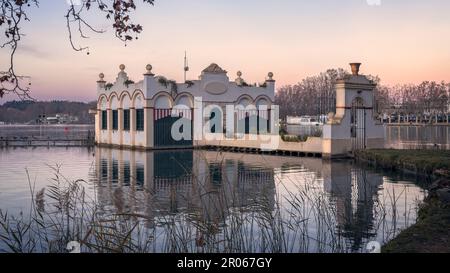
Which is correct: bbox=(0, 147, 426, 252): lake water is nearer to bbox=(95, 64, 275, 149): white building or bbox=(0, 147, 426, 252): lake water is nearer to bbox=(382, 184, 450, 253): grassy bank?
bbox=(382, 184, 450, 253): grassy bank

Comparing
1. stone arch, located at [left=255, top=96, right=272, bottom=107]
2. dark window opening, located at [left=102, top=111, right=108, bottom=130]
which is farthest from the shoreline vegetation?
dark window opening, located at [left=102, top=111, right=108, bottom=130]

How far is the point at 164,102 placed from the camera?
126 feet

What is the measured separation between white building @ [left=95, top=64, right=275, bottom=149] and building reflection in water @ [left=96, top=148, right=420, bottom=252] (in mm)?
8376

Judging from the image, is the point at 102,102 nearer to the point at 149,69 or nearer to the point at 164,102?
the point at 164,102

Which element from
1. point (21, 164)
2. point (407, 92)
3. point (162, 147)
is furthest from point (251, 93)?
point (407, 92)

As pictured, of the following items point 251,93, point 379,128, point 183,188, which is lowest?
point 183,188

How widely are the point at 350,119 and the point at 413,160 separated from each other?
25.5 feet

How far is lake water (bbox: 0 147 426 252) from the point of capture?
6.73m

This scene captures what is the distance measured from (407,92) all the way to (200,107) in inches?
3724

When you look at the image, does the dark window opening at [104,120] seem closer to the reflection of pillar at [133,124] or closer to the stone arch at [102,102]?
the stone arch at [102,102]

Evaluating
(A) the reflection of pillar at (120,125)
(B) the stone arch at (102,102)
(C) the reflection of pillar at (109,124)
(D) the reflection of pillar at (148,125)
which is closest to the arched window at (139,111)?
(D) the reflection of pillar at (148,125)

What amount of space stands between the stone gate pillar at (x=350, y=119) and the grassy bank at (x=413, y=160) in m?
1.41
